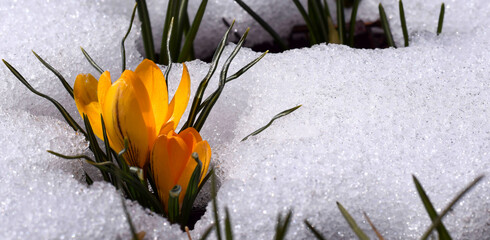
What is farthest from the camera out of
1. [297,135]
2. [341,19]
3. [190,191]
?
[341,19]

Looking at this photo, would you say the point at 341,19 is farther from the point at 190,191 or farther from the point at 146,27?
the point at 190,191

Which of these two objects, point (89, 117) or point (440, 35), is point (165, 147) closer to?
point (89, 117)

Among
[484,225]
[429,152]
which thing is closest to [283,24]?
[429,152]

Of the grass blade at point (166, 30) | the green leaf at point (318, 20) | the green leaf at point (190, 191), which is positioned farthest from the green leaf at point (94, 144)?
the green leaf at point (318, 20)

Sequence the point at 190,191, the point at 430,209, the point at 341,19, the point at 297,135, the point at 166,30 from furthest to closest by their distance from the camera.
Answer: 1. the point at 341,19
2. the point at 166,30
3. the point at 297,135
4. the point at 190,191
5. the point at 430,209

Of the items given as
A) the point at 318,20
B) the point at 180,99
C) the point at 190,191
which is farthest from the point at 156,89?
the point at 318,20

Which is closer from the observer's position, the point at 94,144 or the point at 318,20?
the point at 94,144

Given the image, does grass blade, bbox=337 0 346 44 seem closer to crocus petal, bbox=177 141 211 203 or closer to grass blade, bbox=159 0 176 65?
grass blade, bbox=159 0 176 65
